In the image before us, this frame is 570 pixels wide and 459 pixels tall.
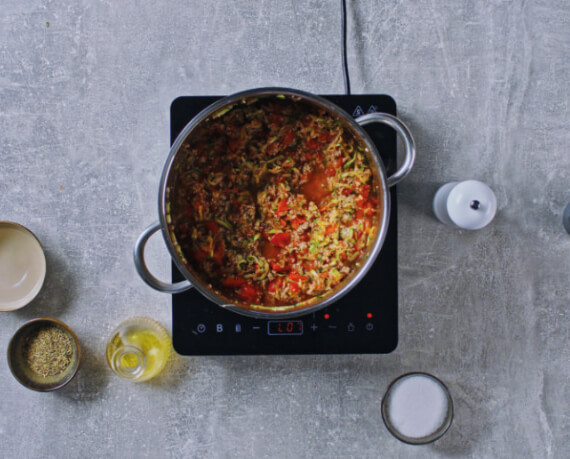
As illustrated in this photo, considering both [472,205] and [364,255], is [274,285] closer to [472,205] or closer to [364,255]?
[364,255]

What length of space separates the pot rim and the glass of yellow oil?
0.28 metres

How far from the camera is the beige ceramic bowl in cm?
117

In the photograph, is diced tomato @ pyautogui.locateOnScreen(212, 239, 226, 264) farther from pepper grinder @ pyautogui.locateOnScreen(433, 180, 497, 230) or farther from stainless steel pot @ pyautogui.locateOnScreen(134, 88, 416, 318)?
pepper grinder @ pyautogui.locateOnScreen(433, 180, 497, 230)

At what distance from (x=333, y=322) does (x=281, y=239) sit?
0.65 ft

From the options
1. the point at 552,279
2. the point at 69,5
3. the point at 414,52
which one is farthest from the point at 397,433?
the point at 69,5

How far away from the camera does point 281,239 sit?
3.45 ft

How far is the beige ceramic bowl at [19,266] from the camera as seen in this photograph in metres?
1.17

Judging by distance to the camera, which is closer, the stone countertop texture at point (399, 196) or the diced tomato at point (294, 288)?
the diced tomato at point (294, 288)

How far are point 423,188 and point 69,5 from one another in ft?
2.92

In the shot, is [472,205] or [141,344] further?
[141,344]

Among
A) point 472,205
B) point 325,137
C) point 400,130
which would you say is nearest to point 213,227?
point 325,137

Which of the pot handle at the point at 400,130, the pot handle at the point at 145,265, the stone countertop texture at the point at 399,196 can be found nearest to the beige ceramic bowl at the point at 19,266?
the stone countertop texture at the point at 399,196

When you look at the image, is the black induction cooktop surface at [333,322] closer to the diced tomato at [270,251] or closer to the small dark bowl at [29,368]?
the diced tomato at [270,251]

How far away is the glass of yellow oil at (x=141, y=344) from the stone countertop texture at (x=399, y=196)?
0.04 metres
